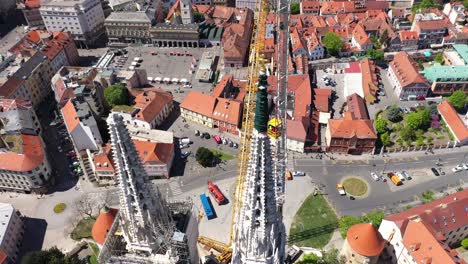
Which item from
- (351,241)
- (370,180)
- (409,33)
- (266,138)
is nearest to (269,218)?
(266,138)

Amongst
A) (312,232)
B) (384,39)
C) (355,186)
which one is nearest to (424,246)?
(312,232)

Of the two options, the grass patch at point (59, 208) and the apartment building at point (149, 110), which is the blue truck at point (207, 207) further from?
the grass patch at point (59, 208)

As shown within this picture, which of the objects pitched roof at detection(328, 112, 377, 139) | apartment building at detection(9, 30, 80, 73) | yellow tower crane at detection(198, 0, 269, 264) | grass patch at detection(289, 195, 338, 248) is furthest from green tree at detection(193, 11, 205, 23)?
grass patch at detection(289, 195, 338, 248)

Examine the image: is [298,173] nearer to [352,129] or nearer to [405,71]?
[352,129]

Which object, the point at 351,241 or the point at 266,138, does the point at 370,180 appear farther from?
the point at 266,138

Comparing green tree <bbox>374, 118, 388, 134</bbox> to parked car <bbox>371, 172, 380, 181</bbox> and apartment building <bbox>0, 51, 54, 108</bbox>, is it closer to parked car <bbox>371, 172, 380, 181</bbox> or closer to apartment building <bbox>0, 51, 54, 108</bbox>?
parked car <bbox>371, 172, 380, 181</bbox>

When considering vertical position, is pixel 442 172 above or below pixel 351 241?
below
